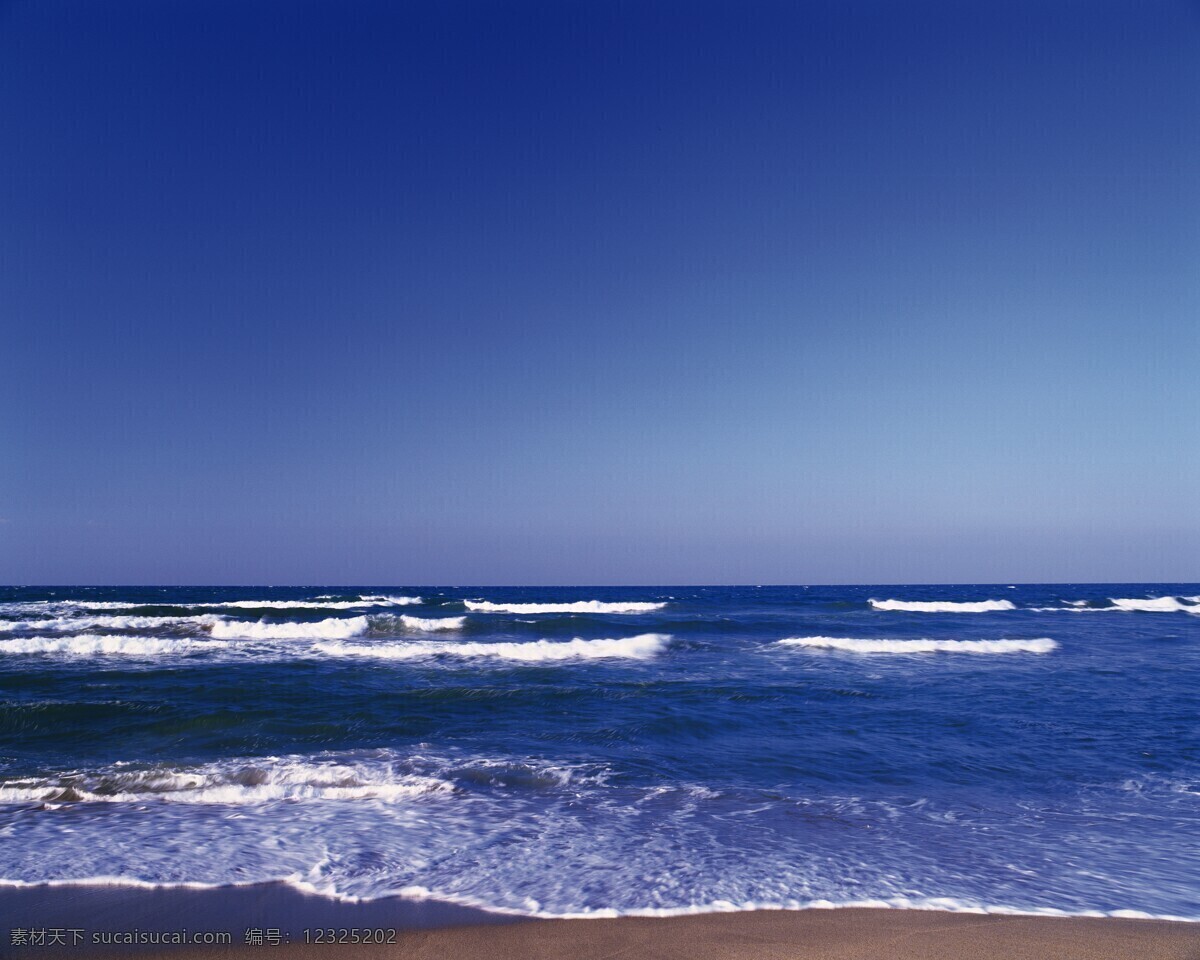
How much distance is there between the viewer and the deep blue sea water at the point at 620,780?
5332 millimetres

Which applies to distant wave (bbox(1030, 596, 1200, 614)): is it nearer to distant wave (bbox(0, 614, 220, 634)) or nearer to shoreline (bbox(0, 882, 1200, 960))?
shoreline (bbox(0, 882, 1200, 960))

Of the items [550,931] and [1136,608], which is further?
[1136,608]

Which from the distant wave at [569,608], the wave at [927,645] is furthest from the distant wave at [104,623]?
the wave at [927,645]

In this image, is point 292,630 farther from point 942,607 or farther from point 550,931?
point 942,607

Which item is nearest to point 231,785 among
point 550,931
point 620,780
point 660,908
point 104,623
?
point 620,780

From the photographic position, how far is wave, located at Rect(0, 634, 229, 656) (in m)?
20.3

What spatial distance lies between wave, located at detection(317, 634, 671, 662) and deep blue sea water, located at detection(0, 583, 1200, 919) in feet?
6.03

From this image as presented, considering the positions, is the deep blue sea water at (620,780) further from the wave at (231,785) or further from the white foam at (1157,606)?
the white foam at (1157,606)

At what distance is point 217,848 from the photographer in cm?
591

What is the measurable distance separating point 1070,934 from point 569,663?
48.0 ft

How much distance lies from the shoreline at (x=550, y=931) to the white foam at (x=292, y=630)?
2148cm

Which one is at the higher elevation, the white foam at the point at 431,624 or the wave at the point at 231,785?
the wave at the point at 231,785

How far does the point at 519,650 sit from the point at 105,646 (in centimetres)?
1205

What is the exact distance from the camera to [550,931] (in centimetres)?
451
